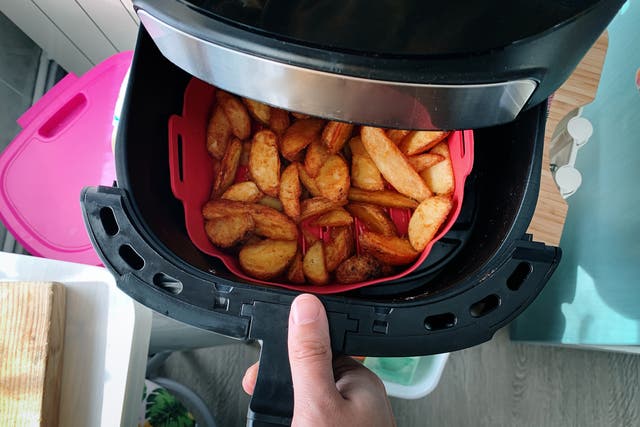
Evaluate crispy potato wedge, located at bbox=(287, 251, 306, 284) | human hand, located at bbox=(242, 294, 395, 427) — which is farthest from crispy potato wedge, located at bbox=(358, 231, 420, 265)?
human hand, located at bbox=(242, 294, 395, 427)

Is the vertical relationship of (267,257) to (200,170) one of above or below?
below

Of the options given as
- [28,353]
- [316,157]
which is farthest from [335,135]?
[28,353]

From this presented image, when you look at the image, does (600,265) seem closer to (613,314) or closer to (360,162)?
(613,314)

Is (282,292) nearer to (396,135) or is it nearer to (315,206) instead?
(315,206)

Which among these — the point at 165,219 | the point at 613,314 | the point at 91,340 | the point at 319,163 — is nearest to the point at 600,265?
the point at 613,314

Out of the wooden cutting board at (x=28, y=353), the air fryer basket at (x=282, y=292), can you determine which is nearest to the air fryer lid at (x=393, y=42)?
the air fryer basket at (x=282, y=292)

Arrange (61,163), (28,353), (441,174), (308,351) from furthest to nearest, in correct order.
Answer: (61,163) → (441,174) → (28,353) → (308,351)

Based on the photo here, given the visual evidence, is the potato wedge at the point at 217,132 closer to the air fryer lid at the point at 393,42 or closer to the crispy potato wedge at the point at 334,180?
the crispy potato wedge at the point at 334,180
